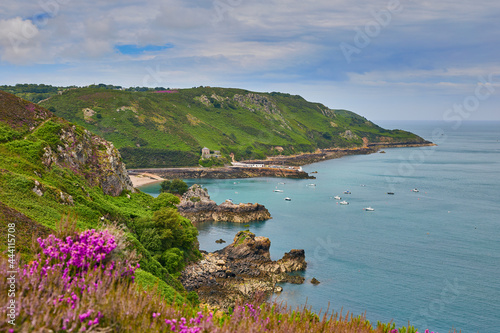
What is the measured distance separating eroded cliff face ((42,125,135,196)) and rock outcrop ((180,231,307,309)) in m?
15.3

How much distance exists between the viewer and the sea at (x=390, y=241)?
156 ft

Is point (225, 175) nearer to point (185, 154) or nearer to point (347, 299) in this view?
point (185, 154)

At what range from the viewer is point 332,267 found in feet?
198

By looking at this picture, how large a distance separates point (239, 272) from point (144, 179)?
91828 mm

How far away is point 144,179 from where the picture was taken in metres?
137

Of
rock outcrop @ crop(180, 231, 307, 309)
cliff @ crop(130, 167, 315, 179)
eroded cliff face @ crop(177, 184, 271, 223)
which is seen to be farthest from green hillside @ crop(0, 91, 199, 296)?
cliff @ crop(130, 167, 315, 179)

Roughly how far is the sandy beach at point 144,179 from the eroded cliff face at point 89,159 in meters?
73.2

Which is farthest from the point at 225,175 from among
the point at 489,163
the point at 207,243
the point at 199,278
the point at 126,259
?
the point at 126,259

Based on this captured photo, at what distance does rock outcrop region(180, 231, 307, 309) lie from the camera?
44938 mm

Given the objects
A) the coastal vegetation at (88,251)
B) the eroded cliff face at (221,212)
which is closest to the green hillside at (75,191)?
the coastal vegetation at (88,251)

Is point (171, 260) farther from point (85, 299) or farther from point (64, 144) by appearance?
point (85, 299)

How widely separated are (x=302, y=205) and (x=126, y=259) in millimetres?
94568

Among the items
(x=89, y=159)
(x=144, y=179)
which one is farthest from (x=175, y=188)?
(x=89, y=159)

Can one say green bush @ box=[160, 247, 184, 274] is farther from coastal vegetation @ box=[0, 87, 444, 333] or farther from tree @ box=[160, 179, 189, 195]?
tree @ box=[160, 179, 189, 195]
